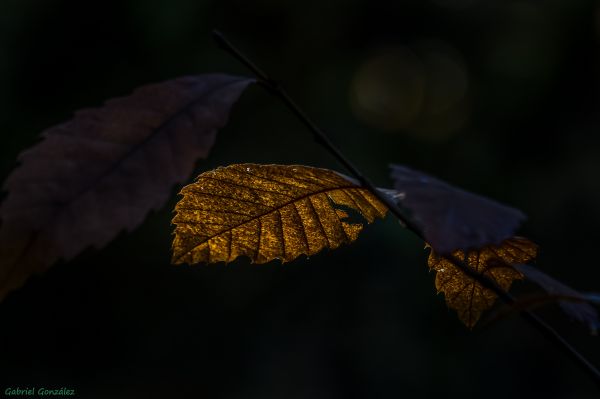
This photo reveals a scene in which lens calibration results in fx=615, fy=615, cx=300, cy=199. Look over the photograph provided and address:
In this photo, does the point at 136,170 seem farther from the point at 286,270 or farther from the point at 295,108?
the point at 286,270

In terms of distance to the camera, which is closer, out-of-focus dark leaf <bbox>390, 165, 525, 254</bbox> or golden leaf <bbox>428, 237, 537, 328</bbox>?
out-of-focus dark leaf <bbox>390, 165, 525, 254</bbox>

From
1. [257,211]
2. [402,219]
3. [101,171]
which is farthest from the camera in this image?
[257,211]

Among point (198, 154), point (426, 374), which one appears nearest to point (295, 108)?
point (198, 154)

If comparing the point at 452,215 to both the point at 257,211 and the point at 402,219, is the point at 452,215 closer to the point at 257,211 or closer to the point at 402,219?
the point at 402,219
